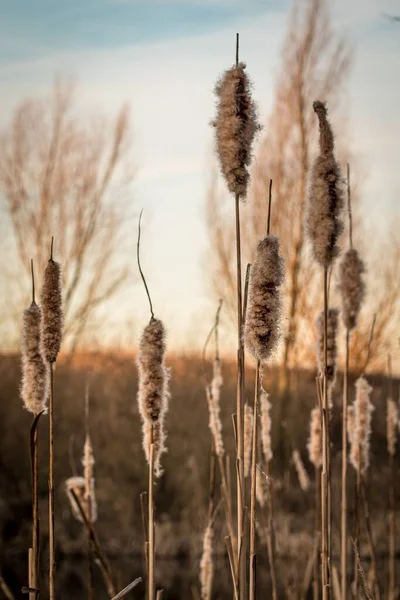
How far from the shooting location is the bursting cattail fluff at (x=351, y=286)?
91.0 inches

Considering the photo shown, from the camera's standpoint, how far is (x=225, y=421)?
37.5 feet

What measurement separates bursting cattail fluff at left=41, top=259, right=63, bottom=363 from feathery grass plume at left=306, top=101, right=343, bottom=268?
1.86 feet

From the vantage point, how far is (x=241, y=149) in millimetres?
1863

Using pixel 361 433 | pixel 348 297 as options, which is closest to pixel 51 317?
pixel 348 297

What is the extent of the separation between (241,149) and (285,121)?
34.1 feet

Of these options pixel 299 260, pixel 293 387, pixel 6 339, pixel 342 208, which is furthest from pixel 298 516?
pixel 342 208

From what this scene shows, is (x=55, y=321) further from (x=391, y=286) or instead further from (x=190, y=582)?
(x=391, y=286)

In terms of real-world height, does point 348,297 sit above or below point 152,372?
above

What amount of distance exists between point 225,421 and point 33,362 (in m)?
9.52

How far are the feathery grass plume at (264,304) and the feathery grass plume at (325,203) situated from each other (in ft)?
0.74

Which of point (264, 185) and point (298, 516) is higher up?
point (264, 185)

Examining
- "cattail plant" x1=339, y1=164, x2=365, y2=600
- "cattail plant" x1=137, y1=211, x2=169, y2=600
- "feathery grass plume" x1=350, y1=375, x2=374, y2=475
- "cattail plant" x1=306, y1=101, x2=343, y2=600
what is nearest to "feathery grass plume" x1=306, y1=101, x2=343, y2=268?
"cattail plant" x1=306, y1=101, x2=343, y2=600

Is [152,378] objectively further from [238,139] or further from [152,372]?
[238,139]

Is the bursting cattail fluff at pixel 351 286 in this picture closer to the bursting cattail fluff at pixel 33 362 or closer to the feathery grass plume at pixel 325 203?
the feathery grass plume at pixel 325 203
